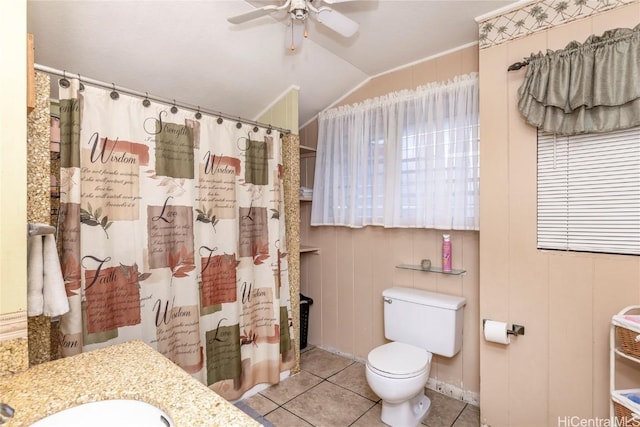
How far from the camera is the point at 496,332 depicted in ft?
5.86

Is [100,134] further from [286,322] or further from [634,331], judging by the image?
[634,331]

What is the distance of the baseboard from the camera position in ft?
3.05

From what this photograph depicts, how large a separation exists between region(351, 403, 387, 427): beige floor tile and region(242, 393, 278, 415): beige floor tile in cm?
56

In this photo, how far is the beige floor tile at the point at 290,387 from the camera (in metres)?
2.26

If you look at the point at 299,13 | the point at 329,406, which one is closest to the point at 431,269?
the point at 329,406

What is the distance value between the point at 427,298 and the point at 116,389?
181cm

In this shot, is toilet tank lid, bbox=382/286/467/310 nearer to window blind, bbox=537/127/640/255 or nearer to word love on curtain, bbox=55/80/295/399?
window blind, bbox=537/127/640/255

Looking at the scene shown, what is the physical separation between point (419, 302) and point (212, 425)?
1.70 m

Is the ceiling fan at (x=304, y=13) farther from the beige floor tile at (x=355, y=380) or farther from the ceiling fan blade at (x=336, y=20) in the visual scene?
the beige floor tile at (x=355, y=380)

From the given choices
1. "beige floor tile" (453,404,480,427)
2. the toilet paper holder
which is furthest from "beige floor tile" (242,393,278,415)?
the toilet paper holder

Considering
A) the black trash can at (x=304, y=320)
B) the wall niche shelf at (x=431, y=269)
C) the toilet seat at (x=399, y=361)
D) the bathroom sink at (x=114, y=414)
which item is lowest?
the black trash can at (x=304, y=320)

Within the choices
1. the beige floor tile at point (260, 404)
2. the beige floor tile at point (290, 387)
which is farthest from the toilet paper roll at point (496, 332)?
the beige floor tile at point (260, 404)

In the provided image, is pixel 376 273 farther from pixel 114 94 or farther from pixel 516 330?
pixel 114 94

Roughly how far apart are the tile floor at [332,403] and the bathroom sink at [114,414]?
1.32 m
